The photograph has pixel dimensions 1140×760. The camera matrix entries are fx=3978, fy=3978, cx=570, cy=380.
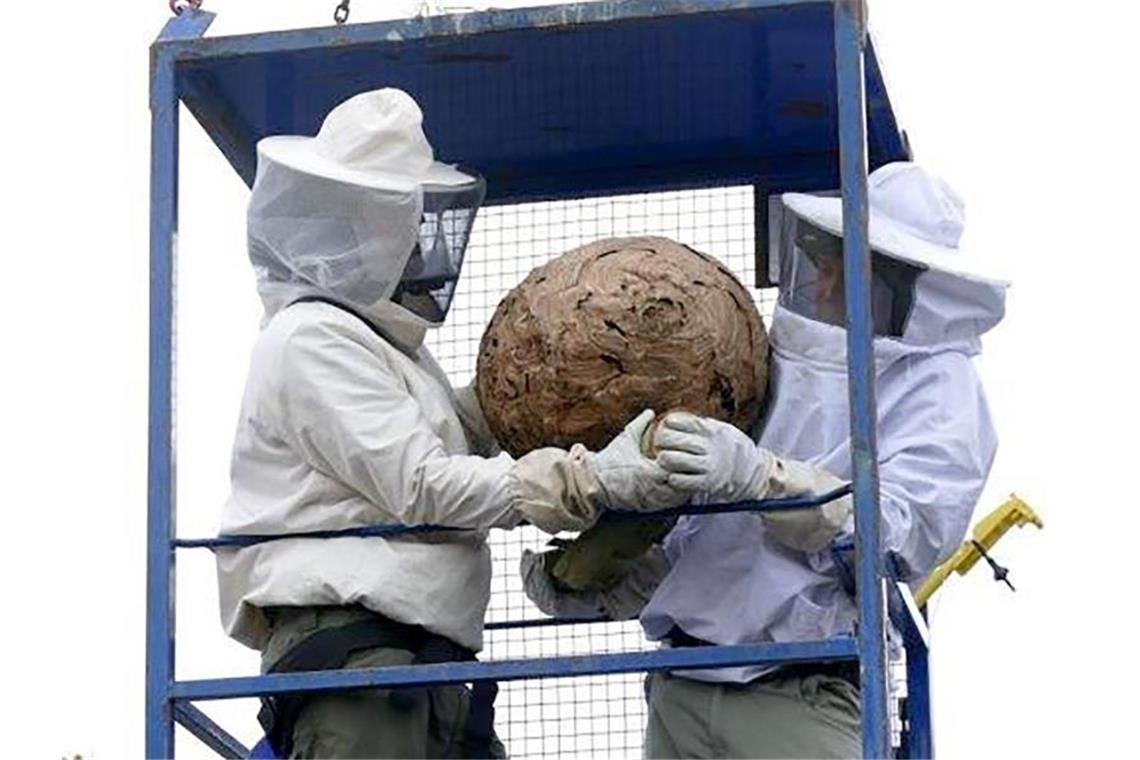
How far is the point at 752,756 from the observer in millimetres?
13727

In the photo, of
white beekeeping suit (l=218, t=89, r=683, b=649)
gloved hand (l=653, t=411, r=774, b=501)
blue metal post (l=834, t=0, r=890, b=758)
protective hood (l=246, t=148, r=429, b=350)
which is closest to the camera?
blue metal post (l=834, t=0, r=890, b=758)

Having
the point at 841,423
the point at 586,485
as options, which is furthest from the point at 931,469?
the point at 586,485

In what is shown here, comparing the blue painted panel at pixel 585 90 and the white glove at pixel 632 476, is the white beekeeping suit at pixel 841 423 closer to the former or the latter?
the white glove at pixel 632 476

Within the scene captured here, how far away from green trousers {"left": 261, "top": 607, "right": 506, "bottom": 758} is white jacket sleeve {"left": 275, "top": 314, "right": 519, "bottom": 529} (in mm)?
458

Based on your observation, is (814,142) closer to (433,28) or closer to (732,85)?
(732,85)

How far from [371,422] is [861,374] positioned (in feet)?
5.49

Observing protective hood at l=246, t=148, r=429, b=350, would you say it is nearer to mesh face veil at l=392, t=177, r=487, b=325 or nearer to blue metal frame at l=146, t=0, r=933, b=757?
mesh face veil at l=392, t=177, r=487, b=325

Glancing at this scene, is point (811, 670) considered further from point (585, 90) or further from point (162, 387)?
point (162, 387)

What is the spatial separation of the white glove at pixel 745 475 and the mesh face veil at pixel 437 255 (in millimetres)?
1250

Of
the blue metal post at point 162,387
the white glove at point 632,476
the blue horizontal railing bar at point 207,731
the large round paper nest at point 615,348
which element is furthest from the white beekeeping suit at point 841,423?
the blue metal post at point 162,387

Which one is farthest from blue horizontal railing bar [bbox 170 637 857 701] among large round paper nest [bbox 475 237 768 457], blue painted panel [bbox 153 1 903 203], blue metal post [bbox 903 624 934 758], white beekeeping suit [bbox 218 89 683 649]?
blue painted panel [bbox 153 1 903 203]

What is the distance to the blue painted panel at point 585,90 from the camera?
14.0m

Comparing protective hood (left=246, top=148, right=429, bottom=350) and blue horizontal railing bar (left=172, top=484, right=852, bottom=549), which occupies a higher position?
protective hood (left=246, top=148, right=429, bottom=350)

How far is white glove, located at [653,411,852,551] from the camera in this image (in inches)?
523
